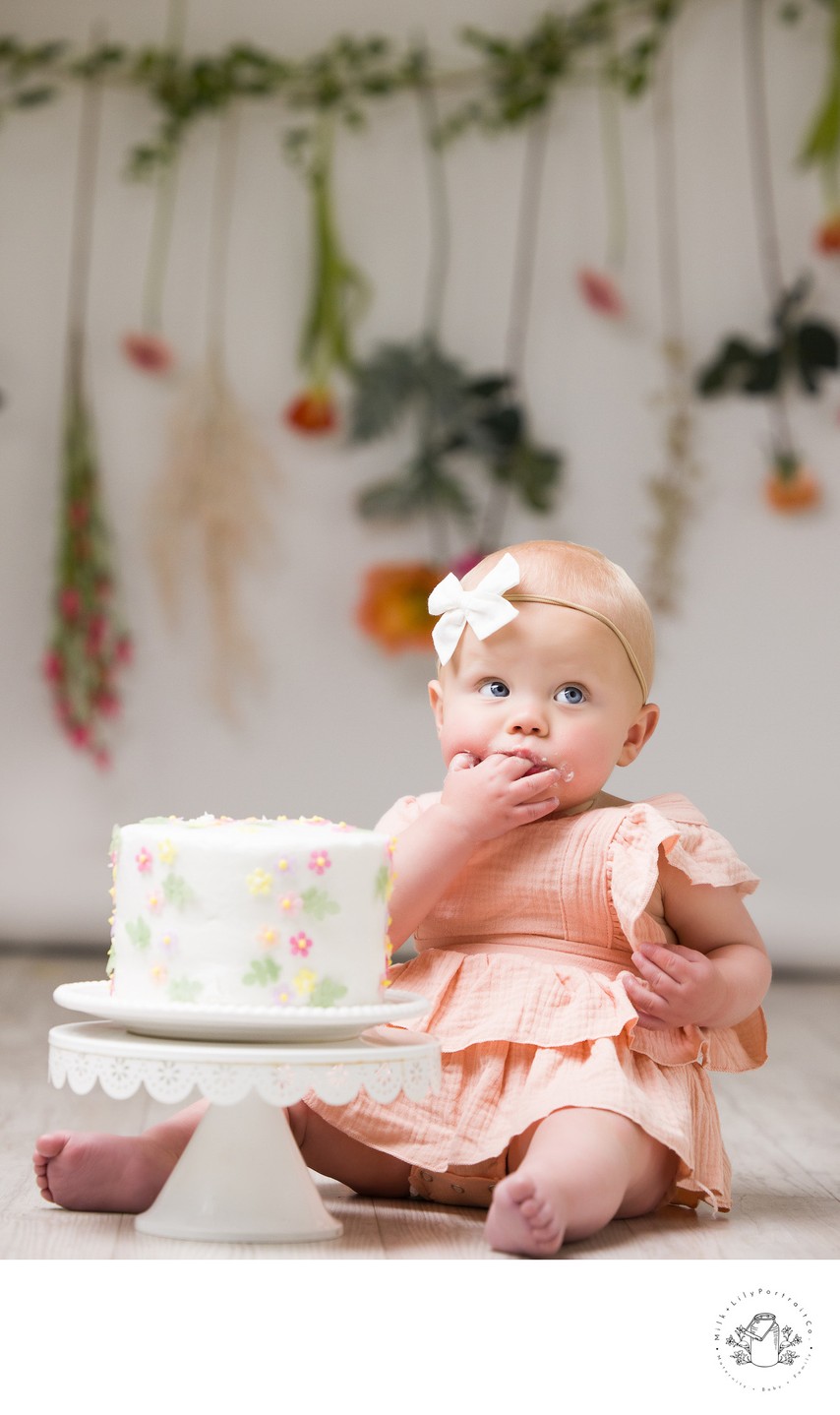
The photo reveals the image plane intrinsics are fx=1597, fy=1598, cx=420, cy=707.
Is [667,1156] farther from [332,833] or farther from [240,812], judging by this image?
[240,812]

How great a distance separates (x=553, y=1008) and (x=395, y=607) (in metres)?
2.27

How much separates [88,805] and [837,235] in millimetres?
2136

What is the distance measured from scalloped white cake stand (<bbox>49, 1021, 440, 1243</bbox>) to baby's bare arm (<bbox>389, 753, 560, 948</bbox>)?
15cm

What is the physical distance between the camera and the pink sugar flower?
1.19m

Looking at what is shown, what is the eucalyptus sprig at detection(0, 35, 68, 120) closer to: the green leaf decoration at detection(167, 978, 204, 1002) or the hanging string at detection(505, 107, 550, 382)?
A: the hanging string at detection(505, 107, 550, 382)

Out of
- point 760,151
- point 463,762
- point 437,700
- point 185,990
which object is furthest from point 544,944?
point 760,151

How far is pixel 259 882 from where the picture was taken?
118cm

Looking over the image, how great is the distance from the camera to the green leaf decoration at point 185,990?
1.19 m

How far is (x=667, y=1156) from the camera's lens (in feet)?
4.59

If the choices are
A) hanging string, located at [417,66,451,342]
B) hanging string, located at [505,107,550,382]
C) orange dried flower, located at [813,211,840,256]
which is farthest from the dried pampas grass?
orange dried flower, located at [813,211,840,256]

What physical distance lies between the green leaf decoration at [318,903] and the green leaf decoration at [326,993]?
5 cm
